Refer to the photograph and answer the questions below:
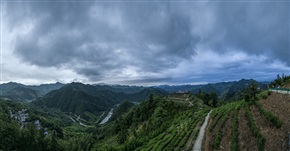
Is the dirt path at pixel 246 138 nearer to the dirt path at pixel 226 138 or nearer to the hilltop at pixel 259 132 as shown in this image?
the hilltop at pixel 259 132

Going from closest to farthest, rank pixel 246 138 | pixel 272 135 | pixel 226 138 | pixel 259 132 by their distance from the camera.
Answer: pixel 272 135 < pixel 259 132 < pixel 246 138 < pixel 226 138

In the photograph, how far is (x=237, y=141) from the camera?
24.3 meters

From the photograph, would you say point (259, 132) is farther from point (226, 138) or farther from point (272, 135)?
point (226, 138)

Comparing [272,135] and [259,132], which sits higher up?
[272,135]

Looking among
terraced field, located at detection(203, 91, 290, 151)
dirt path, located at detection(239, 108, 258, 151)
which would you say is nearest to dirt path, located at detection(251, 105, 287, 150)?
terraced field, located at detection(203, 91, 290, 151)

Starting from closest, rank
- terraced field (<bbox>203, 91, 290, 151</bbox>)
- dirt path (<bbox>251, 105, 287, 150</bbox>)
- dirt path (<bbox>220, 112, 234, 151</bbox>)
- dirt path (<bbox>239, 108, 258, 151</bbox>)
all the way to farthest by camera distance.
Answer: dirt path (<bbox>251, 105, 287, 150</bbox>) < terraced field (<bbox>203, 91, 290, 151</bbox>) < dirt path (<bbox>239, 108, 258, 151</bbox>) < dirt path (<bbox>220, 112, 234, 151</bbox>)

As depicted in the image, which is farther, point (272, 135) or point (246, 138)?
point (246, 138)

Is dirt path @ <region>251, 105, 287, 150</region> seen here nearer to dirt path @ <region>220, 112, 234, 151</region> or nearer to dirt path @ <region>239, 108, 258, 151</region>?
dirt path @ <region>239, 108, 258, 151</region>

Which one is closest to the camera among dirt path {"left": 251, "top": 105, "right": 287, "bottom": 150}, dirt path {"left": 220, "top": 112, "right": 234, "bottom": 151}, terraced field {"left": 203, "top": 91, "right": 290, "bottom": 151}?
dirt path {"left": 251, "top": 105, "right": 287, "bottom": 150}

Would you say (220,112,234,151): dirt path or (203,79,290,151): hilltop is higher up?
(203,79,290,151): hilltop

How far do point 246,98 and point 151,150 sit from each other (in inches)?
876

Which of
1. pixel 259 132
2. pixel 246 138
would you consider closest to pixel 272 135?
pixel 259 132

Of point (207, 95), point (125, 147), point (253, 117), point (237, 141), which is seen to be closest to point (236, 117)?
point (253, 117)

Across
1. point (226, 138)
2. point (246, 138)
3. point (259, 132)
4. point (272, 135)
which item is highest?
point (272, 135)
